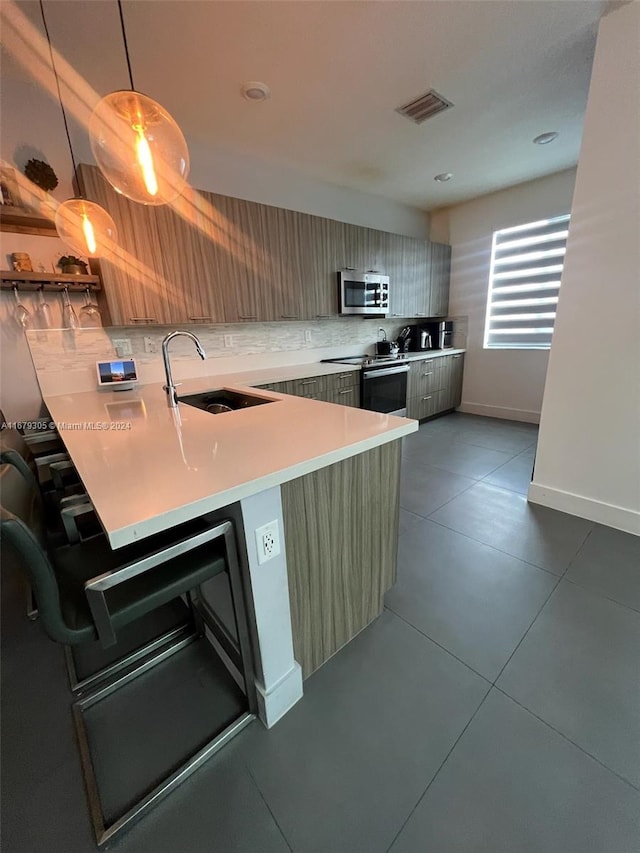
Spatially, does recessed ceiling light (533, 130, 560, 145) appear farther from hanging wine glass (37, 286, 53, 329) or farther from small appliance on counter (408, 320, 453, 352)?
hanging wine glass (37, 286, 53, 329)

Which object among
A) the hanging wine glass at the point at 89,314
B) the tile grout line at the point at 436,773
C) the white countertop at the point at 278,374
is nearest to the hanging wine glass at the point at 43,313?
the hanging wine glass at the point at 89,314

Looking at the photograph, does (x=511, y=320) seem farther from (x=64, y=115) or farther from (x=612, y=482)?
(x=64, y=115)

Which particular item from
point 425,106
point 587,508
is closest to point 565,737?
point 587,508

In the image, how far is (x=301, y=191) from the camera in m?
3.47

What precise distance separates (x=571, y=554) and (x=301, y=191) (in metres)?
3.80

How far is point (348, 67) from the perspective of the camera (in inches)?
78.2

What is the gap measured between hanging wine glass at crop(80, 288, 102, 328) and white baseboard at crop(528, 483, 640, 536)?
3374 mm

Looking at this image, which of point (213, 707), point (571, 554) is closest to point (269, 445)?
point (213, 707)

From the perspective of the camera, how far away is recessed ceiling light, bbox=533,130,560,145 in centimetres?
286

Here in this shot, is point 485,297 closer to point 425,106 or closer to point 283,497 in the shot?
point 425,106

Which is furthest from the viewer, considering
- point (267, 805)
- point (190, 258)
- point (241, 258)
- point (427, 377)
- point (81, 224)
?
point (427, 377)

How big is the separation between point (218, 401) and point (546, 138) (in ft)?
11.5

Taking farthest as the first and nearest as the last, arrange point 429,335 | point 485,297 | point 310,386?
point 429,335 < point 485,297 < point 310,386

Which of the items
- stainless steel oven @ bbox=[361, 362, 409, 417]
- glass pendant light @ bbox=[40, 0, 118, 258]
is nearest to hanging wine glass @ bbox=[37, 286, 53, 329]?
glass pendant light @ bbox=[40, 0, 118, 258]
